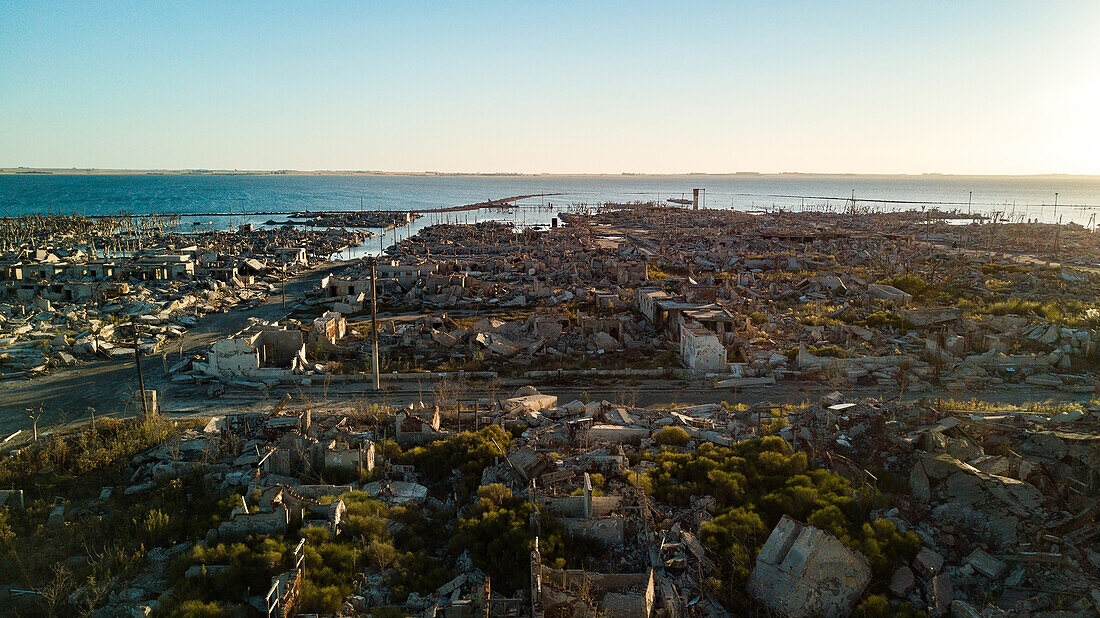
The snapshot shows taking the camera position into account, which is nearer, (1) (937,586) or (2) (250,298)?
(1) (937,586)

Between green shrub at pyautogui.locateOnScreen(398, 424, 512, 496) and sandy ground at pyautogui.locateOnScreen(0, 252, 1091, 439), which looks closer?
green shrub at pyautogui.locateOnScreen(398, 424, 512, 496)

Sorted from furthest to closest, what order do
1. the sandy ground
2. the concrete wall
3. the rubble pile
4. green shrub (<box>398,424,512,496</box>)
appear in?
1. the rubble pile
2. the concrete wall
3. the sandy ground
4. green shrub (<box>398,424,512,496</box>)

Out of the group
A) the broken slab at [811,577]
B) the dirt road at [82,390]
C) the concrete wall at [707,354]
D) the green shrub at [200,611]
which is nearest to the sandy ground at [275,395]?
the dirt road at [82,390]

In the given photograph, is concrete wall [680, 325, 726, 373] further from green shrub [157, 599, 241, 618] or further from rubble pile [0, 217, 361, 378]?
rubble pile [0, 217, 361, 378]

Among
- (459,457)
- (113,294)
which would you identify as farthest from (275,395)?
(113,294)

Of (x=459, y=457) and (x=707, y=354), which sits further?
(x=707, y=354)

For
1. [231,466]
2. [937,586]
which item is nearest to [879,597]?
[937,586]

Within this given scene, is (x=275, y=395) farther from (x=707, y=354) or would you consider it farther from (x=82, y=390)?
(x=707, y=354)

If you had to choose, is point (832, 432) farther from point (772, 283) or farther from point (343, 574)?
point (772, 283)

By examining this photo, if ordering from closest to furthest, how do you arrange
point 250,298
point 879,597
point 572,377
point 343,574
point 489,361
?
point 879,597 < point 343,574 < point 572,377 < point 489,361 < point 250,298

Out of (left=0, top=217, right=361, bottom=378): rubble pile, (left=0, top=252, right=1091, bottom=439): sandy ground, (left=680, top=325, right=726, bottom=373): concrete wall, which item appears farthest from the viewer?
(left=0, top=217, right=361, bottom=378): rubble pile

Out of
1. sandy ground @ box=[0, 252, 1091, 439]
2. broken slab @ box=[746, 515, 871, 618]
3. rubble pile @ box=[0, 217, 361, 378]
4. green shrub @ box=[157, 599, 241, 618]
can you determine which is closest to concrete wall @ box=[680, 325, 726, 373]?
sandy ground @ box=[0, 252, 1091, 439]
